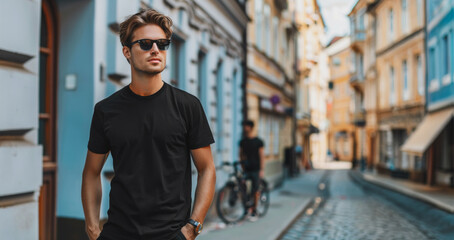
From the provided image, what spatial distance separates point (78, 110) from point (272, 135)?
1522 cm

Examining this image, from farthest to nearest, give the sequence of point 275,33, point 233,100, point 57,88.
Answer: point 275,33 < point 233,100 < point 57,88

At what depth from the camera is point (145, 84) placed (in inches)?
101

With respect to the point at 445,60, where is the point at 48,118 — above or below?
below

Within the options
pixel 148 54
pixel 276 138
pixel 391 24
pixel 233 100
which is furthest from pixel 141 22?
pixel 391 24

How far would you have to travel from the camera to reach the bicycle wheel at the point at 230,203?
9.22 meters

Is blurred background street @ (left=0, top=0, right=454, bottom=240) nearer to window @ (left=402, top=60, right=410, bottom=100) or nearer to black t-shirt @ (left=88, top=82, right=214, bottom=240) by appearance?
window @ (left=402, top=60, right=410, bottom=100)

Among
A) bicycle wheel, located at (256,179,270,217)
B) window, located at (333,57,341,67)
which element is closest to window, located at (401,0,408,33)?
bicycle wheel, located at (256,179,270,217)

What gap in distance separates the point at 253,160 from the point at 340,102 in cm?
5318

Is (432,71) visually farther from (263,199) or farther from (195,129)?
(195,129)

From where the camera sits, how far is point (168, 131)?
8.22ft

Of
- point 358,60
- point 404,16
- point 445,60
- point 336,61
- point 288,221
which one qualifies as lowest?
point 288,221

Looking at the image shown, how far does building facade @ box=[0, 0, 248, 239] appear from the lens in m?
4.12

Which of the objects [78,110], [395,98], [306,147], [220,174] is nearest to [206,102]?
[220,174]

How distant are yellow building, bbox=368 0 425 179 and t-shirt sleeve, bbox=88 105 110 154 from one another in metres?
20.1
